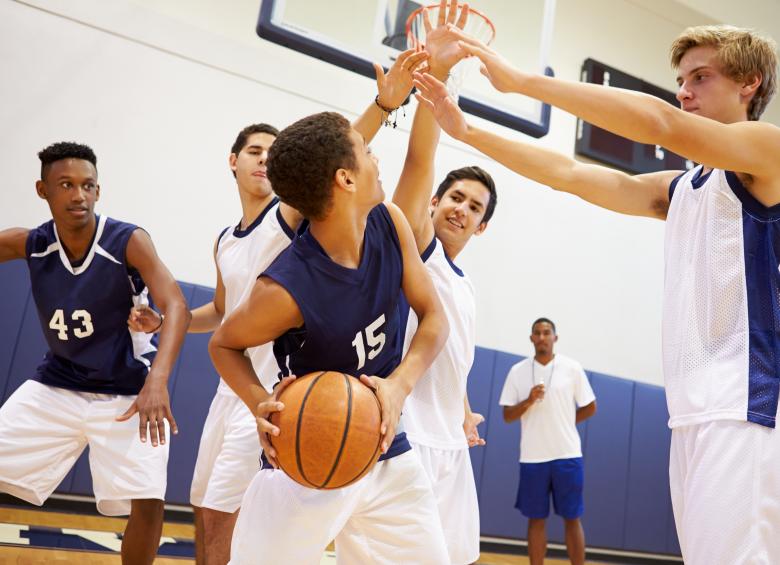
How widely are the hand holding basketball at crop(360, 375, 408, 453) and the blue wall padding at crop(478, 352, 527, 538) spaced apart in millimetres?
6234

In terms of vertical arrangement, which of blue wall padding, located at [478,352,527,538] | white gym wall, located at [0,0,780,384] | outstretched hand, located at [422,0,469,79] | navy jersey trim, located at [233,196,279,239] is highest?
white gym wall, located at [0,0,780,384]

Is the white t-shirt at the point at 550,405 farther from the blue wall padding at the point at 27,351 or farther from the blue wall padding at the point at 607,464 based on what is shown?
the blue wall padding at the point at 27,351

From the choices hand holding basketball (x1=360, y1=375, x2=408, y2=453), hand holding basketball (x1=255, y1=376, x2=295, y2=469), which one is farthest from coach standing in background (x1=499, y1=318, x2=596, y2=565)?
hand holding basketball (x1=255, y1=376, x2=295, y2=469)

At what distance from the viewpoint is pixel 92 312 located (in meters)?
3.63

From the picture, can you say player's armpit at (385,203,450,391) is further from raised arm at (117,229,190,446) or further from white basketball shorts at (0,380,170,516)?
white basketball shorts at (0,380,170,516)

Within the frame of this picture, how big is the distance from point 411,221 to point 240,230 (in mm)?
1159

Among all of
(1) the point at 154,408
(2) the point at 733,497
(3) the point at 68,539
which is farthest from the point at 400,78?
(3) the point at 68,539

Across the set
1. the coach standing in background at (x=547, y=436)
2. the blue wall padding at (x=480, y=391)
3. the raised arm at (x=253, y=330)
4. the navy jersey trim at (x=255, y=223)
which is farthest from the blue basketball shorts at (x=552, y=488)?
the raised arm at (x=253, y=330)

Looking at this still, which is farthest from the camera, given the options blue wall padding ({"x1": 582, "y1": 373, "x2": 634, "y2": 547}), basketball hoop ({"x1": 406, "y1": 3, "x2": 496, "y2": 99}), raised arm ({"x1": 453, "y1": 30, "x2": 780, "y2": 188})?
blue wall padding ({"x1": 582, "y1": 373, "x2": 634, "y2": 547})

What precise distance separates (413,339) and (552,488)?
4.78 metres

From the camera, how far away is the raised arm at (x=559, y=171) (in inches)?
97.9

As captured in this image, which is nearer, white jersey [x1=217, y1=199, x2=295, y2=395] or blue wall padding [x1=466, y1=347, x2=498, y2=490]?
white jersey [x1=217, y1=199, x2=295, y2=395]

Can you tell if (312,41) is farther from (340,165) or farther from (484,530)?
(484,530)

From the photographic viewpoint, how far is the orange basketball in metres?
1.93
